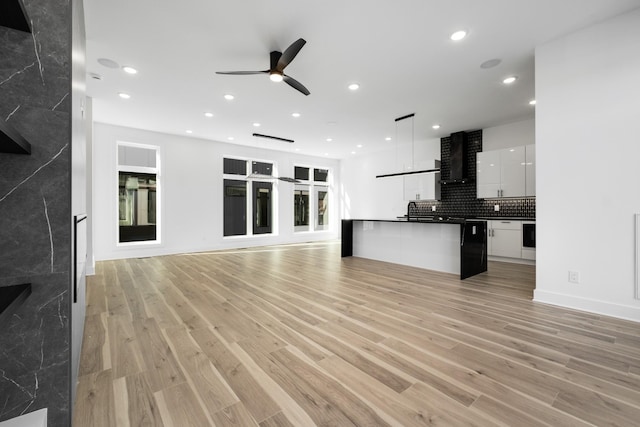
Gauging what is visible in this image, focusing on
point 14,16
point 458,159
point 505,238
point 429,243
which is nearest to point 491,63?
point 429,243

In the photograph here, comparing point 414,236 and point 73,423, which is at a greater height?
point 414,236

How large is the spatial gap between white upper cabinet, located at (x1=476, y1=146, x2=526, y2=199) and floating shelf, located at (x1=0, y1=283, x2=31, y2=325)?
276 inches

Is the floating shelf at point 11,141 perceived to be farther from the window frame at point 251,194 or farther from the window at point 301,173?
the window at point 301,173

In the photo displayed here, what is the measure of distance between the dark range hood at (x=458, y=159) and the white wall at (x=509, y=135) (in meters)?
0.44

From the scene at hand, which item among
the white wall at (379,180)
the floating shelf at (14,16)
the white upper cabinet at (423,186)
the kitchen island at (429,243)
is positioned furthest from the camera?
the white wall at (379,180)

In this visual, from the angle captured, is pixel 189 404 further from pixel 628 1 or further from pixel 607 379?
pixel 628 1

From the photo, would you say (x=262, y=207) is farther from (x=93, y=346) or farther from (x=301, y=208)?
(x=93, y=346)

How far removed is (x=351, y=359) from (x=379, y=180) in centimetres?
772

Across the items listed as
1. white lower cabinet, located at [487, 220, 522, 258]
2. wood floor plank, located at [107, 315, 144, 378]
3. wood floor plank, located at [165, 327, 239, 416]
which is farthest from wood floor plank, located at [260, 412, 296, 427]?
white lower cabinet, located at [487, 220, 522, 258]

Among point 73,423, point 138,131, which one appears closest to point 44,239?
point 73,423

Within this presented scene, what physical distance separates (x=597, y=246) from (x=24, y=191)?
452 centimetres

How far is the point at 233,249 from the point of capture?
786cm

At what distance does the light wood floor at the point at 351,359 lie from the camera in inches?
58.9

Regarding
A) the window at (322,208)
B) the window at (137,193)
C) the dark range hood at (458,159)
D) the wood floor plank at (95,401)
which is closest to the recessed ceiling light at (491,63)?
the dark range hood at (458,159)
